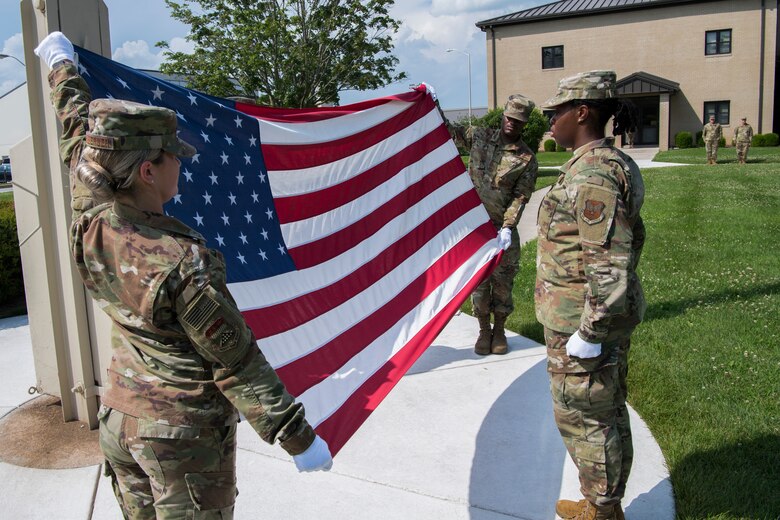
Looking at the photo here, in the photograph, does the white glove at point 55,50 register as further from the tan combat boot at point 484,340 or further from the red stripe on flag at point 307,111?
the tan combat boot at point 484,340

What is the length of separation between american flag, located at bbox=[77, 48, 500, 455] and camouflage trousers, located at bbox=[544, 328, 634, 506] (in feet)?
3.07

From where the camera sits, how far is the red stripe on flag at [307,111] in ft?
12.2

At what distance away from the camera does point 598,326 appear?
2.75 m

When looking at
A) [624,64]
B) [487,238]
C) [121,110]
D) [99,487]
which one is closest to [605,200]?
[121,110]

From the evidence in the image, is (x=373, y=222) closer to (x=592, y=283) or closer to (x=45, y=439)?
(x=592, y=283)

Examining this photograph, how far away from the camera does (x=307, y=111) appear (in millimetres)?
4102

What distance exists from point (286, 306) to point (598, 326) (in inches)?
61.1

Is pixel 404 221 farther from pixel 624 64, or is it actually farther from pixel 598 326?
pixel 624 64

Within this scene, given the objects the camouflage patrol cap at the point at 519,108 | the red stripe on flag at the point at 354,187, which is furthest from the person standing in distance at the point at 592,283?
the camouflage patrol cap at the point at 519,108

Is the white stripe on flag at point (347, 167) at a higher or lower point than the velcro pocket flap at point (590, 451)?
higher

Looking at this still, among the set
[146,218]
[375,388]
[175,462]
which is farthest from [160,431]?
[375,388]

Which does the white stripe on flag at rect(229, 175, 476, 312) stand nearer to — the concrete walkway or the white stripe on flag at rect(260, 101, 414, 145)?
the white stripe on flag at rect(260, 101, 414, 145)

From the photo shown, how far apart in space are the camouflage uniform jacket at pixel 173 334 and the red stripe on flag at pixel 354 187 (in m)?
1.80

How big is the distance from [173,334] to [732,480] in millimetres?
3074
